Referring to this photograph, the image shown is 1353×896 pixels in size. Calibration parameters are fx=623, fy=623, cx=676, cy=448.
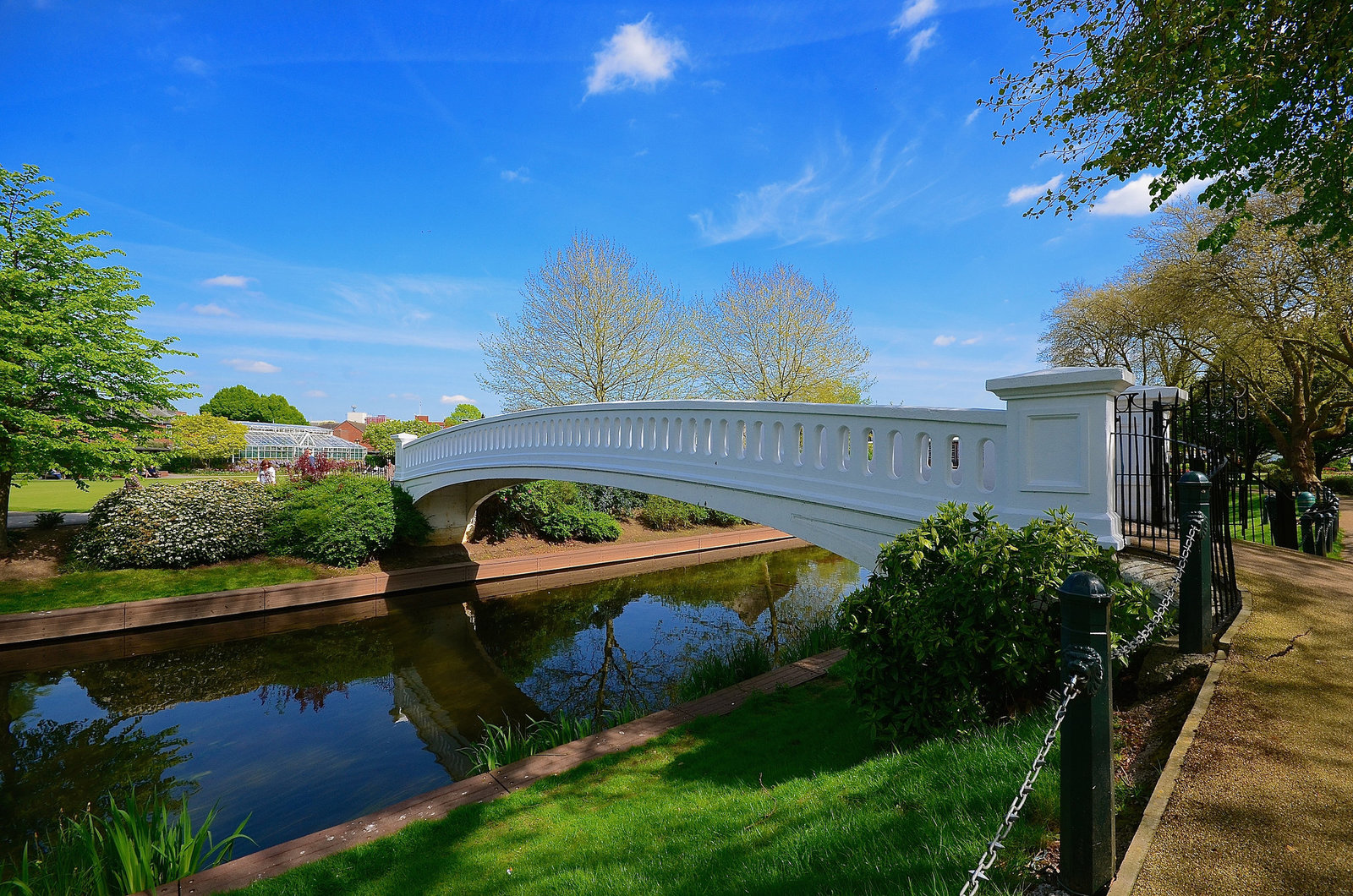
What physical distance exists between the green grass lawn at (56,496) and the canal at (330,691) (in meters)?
7.00

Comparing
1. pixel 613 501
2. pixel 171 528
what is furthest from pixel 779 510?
pixel 613 501

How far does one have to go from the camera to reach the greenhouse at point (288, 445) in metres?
42.4

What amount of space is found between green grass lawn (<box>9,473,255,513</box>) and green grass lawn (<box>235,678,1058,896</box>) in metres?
15.7

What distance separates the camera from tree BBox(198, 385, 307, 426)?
64938 mm

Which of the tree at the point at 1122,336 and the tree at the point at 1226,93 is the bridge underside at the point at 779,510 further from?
the tree at the point at 1122,336

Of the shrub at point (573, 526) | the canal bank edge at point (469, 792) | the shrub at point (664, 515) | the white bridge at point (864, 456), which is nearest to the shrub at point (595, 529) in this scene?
the shrub at point (573, 526)

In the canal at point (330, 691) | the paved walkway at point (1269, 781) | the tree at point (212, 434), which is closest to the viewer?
the paved walkway at point (1269, 781)

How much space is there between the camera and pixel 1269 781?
2479mm

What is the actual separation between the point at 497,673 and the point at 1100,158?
10.9 meters

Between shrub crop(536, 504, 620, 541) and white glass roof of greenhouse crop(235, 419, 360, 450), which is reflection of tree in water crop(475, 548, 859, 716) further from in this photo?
white glass roof of greenhouse crop(235, 419, 360, 450)

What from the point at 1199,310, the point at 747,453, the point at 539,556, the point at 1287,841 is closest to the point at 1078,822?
the point at 1287,841

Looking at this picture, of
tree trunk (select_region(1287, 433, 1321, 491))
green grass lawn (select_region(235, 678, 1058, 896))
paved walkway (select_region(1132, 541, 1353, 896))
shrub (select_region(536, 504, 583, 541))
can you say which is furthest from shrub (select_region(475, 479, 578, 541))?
tree trunk (select_region(1287, 433, 1321, 491))

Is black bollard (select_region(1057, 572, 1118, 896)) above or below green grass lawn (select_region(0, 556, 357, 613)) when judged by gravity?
above

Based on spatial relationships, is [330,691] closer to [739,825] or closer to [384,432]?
[739,825]
